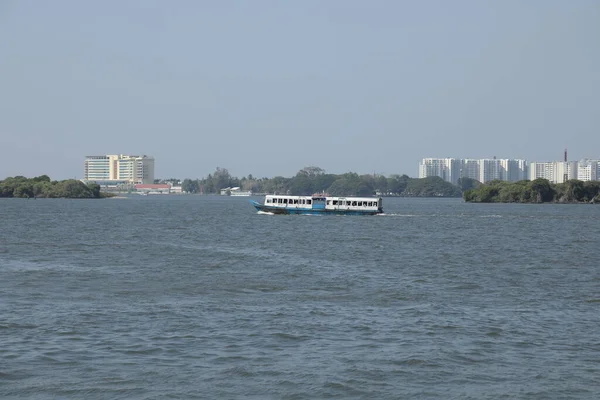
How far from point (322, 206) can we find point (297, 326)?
90039 millimetres

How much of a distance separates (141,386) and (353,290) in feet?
51.9

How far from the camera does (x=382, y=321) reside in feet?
84.1

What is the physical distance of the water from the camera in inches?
728

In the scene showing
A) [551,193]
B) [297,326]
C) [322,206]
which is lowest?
[297,326]

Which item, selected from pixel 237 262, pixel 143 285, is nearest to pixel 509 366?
pixel 143 285

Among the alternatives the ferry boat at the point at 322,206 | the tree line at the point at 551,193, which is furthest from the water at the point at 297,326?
the tree line at the point at 551,193

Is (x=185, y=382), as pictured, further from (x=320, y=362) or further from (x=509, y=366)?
(x=509, y=366)

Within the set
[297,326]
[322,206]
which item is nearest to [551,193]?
[322,206]

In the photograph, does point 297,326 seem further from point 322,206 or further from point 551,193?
point 551,193

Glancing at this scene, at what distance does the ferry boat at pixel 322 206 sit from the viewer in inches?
4460

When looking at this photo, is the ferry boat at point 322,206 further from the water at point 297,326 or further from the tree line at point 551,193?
the tree line at point 551,193

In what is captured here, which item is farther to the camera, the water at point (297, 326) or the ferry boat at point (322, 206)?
the ferry boat at point (322, 206)

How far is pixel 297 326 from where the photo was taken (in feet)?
80.7

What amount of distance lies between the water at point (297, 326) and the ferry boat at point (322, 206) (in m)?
63.4
